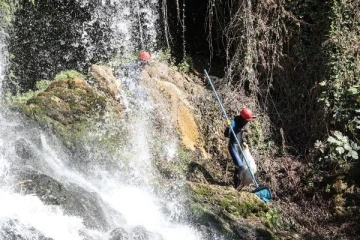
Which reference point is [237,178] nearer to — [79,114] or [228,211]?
[228,211]

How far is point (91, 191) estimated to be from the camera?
6.81 meters

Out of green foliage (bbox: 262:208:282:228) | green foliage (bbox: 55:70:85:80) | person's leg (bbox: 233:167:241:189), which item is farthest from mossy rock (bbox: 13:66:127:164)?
green foliage (bbox: 262:208:282:228)

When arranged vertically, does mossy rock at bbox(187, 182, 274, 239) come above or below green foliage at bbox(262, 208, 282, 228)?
above

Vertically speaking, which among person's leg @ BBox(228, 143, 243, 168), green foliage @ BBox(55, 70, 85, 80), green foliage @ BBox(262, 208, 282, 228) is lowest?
green foliage @ BBox(262, 208, 282, 228)

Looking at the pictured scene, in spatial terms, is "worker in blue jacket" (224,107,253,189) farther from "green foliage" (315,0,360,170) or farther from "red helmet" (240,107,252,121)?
"green foliage" (315,0,360,170)

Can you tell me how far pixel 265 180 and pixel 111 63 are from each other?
3760 millimetres

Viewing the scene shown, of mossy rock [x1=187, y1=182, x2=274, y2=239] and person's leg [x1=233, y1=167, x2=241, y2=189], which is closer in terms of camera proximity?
mossy rock [x1=187, y1=182, x2=274, y2=239]

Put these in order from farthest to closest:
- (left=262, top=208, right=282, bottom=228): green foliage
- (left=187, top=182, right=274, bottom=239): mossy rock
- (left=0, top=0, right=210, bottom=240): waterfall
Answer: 1. (left=262, top=208, right=282, bottom=228): green foliage
2. (left=187, top=182, right=274, bottom=239): mossy rock
3. (left=0, top=0, right=210, bottom=240): waterfall

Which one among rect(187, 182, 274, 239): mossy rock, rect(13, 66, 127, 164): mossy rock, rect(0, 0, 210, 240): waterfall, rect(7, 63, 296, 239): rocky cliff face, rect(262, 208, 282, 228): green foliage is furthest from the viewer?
rect(13, 66, 127, 164): mossy rock

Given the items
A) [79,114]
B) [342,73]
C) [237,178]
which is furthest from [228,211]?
[342,73]

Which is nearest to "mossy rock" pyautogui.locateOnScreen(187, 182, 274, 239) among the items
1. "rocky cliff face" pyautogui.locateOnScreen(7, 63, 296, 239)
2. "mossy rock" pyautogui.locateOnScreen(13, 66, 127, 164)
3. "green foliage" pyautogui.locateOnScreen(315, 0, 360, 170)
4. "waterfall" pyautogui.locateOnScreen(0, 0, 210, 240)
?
"rocky cliff face" pyautogui.locateOnScreen(7, 63, 296, 239)

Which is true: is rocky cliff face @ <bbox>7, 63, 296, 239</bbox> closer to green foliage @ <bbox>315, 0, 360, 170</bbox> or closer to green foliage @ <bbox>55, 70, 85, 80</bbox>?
green foliage @ <bbox>55, 70, 85, 80</bbox>

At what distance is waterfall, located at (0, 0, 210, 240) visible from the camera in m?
5.47

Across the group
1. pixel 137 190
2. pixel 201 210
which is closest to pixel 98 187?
pixel 137 190
